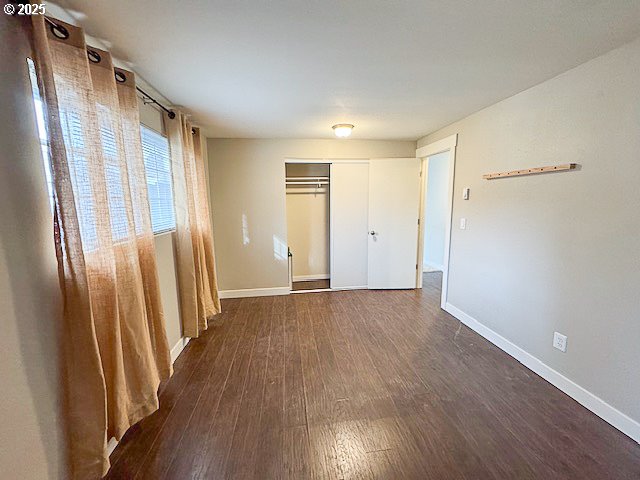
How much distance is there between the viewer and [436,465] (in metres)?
1.41

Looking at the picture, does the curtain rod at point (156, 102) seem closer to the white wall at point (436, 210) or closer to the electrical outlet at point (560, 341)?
the electrical outlet at point (560, 341)

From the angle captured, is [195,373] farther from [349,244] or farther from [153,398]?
[349,244]

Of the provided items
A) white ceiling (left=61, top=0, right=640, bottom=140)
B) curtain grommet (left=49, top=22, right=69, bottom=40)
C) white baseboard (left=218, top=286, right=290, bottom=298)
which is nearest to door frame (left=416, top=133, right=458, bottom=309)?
white ceiling (left=61, top=0, right=640, bottom=140)

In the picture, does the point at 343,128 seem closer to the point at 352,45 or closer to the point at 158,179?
the point at 352,45

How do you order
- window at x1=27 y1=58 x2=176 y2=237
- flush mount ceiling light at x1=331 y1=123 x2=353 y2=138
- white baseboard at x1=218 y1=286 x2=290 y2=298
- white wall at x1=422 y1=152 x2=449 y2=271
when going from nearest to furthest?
window at x1=27 y1=58 x2=176 y2=237 → flush mount ceiling light at x1=331 y1=123 x2=353 y2=138 → white baseboard at x1=218 y1=286 x2=290 y2=298 → white wall at x1=422 y1=152 x2=449 y2=271

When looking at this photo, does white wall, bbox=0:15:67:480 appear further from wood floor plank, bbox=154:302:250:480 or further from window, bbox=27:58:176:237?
wood floor plank, bbox=154:302:250:480

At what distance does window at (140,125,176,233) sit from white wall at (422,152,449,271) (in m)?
4.77

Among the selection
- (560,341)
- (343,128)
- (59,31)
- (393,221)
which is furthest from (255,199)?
(560,341)

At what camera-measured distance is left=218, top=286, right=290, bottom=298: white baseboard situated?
13.0ft

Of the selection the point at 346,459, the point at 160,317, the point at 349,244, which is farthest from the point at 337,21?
the point at 349,244

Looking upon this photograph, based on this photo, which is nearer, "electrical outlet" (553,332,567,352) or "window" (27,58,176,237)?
"window" (27,58,176,237)

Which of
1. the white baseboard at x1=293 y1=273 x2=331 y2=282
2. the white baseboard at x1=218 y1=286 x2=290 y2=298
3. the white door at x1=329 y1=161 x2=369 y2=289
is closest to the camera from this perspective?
the white baseboard at x1=218 y1=286 x2=290 y2=298

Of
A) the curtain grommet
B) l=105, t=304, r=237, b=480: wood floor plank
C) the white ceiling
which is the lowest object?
l=105, t=304, r=237, b=480: wood floor plank

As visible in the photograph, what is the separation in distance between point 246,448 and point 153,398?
638mm
